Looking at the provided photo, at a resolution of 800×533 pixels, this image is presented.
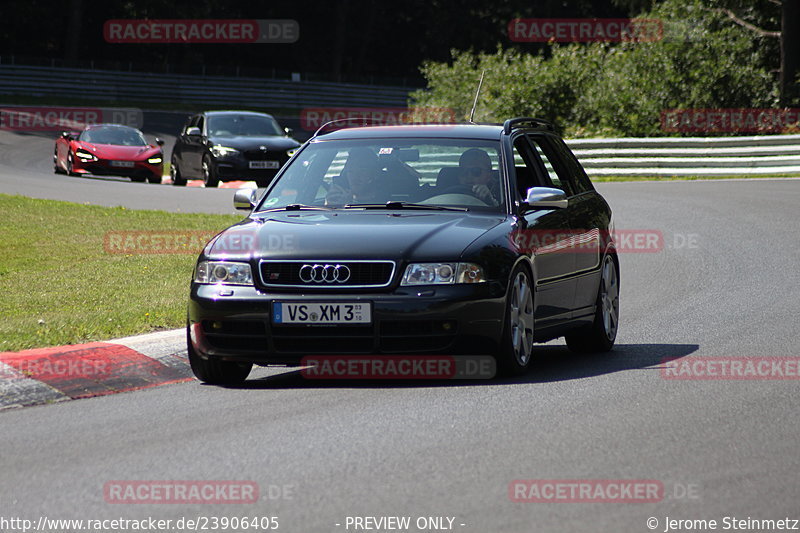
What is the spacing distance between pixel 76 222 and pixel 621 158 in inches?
543

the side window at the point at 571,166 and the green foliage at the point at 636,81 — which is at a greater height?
the side window at the point at 571,166

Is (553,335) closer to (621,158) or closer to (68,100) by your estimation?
(621,158)

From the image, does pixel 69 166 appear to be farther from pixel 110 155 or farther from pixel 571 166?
pixel 571 166

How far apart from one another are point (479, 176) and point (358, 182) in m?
0.79

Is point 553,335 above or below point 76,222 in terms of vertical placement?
above

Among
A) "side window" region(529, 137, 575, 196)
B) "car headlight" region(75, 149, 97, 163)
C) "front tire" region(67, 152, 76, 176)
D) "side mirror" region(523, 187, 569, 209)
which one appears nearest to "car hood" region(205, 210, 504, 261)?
"side mirror" region(523, 187, 569, 209)

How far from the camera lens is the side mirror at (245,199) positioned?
30.7 ft

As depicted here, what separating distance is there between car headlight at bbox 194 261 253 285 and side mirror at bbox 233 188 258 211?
1.10 m

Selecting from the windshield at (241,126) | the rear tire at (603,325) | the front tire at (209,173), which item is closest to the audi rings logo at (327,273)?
the rear tire at (603,325)

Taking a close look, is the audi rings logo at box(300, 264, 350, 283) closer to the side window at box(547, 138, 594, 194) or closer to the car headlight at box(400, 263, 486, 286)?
the car headlight at box(400, 263, 486, 286)

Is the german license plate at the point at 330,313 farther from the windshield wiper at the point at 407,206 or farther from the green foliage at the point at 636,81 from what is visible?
the green foliage at the point at 636,81

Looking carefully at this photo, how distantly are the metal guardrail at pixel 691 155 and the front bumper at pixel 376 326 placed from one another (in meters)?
20.8

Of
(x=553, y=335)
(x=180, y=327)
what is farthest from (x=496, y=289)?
(x=180, y=327)

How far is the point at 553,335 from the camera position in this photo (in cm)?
908
